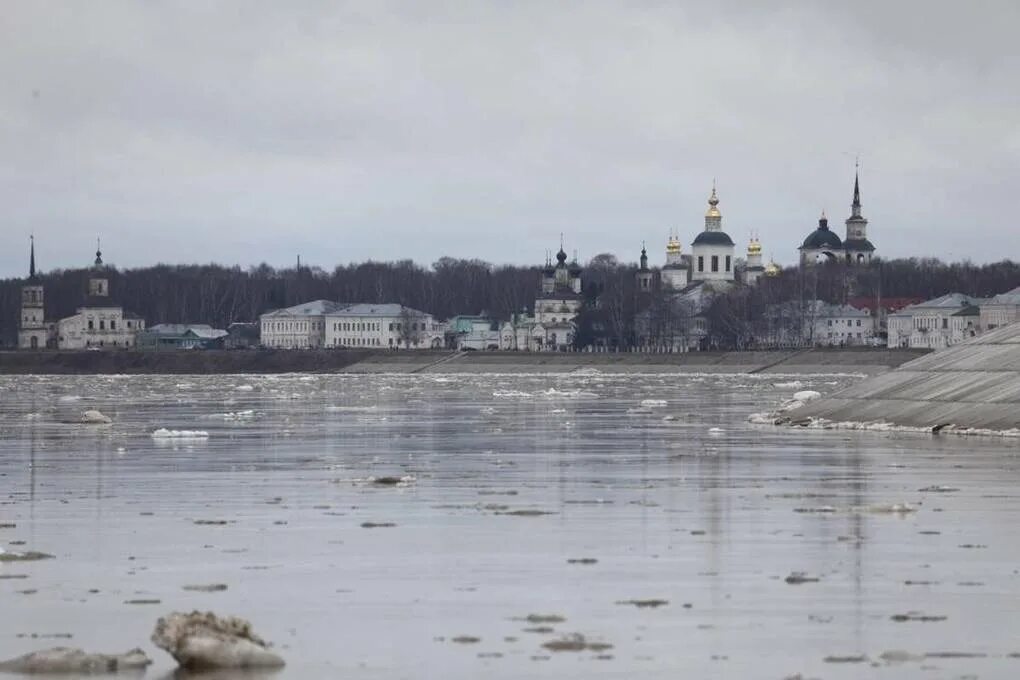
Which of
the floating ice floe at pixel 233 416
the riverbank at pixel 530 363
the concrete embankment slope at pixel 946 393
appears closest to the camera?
the concrete embankment slope at pixel 946 393

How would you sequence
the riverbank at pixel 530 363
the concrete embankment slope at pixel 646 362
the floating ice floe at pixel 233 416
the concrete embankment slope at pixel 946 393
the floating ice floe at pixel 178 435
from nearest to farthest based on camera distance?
the concrete embankment slope at pixel 946 393, the floating ice floe at pixel 178 435, the floating ice floe at pixel 233 416, the concrete embankment slope at pixel 646 362, the riverbank at pixel 530 363

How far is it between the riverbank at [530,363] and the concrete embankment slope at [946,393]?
318ft

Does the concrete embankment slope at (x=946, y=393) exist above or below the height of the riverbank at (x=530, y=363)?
below

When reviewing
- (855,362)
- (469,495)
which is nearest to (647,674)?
(469,495)

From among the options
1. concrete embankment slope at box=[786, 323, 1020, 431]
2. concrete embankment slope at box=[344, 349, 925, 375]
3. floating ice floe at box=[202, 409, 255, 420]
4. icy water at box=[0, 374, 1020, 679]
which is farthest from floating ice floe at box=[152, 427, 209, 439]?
concrete embankment slope at box=[344, 349, 925, 375]

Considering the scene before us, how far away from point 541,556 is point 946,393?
27.1 m

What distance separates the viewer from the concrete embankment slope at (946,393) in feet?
136

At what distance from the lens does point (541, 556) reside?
18.8 metres

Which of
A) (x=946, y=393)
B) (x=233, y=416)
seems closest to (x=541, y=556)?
(x=946, y=393)

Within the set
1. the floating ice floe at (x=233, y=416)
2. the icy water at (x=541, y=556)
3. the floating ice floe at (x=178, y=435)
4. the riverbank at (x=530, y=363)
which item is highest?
the riverbank at (x=530, y=363)

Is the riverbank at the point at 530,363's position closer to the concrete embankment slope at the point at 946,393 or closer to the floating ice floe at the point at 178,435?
the concrete embankment slope at the point at 946,393

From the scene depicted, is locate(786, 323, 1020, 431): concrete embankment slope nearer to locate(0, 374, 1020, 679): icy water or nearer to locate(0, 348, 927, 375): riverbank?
locate(0, 374, 1020, 679): icy water

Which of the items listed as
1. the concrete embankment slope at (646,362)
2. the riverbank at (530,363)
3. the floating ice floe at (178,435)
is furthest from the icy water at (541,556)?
the concrete embankment slope at (646,362)

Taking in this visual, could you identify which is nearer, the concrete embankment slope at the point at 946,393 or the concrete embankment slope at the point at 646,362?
the concrete embankment slope at the point at 946,393
